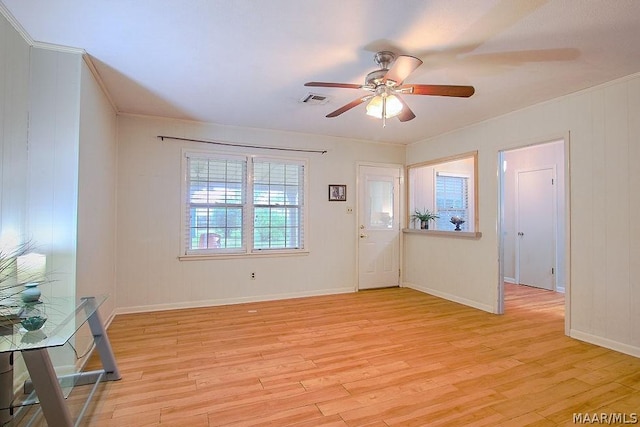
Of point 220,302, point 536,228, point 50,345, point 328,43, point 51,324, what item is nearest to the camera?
point 50,345

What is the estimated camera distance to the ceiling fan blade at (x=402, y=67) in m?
2.08

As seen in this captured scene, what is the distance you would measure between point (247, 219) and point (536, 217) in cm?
488

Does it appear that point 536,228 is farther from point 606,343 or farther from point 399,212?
point 606,343

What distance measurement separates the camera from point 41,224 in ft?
7.97

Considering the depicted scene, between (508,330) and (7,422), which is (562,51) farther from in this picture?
(7,422)

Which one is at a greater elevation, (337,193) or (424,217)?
(337,193)

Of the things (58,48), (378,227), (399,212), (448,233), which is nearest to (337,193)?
(378,227)

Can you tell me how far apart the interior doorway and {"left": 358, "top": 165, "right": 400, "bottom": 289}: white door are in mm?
1720

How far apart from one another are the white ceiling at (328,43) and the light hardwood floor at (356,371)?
248 centimetres

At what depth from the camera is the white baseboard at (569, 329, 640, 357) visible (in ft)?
9.49

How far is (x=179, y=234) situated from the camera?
4.33 m

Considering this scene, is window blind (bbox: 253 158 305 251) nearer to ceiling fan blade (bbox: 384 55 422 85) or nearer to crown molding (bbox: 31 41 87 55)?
crown molding (bbox: 31 41 87 55)

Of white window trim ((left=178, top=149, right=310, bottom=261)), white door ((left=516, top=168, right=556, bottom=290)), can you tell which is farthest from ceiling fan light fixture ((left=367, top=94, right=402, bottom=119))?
white door ((left=516, top=168, right=556, bottom=290))

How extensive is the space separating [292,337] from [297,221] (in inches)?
79.4
